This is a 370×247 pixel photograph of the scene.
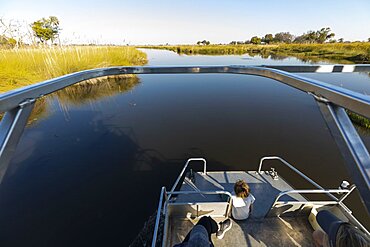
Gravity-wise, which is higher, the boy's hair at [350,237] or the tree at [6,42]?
the tree at [6,42]

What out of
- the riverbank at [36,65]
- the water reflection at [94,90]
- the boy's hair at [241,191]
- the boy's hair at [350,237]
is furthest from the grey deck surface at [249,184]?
the riverbank at [36,65]

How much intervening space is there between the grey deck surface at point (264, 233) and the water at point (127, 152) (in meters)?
1.83

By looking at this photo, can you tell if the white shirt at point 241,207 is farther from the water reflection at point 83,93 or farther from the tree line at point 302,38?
the tree line at point 302,38

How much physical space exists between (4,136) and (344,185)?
3870 mm

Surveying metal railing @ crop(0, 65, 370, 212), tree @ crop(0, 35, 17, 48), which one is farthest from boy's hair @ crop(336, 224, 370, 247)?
tree @ crop(0, 35, 17, 48)

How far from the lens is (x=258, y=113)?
31.0 feet

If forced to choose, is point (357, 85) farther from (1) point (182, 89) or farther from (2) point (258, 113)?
(1) point (182, 89)

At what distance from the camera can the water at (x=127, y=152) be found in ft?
13.3

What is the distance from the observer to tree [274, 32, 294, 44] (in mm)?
80400

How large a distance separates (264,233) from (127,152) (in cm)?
503

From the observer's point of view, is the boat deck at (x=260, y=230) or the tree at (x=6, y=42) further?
the tree at (x=6, y=42)

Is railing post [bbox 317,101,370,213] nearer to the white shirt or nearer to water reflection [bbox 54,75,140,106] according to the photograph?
the white shirt

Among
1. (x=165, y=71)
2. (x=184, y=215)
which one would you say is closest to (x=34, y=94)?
(x=165, y=71)

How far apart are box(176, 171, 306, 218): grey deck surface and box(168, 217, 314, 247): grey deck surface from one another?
41 cm
